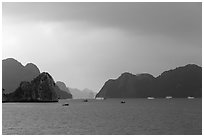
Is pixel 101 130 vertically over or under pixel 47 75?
under

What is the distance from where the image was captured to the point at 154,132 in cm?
4750

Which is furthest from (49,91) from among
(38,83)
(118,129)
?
(118,129)

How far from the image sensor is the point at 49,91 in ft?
654

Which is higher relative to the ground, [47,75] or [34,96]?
[47,75]

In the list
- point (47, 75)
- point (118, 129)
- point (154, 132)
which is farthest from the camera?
point (47, 75)

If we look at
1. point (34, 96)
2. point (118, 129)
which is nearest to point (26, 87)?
point (34, 96)

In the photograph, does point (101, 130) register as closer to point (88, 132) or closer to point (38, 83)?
point (88, 132)

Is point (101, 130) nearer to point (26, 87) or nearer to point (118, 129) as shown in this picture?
point (118, 129)

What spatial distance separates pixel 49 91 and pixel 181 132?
156708mm

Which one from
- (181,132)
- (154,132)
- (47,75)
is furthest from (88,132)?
(47,75)

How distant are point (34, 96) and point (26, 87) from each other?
22.8 feet

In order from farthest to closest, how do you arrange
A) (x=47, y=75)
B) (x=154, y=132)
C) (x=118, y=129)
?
(x=47, y=75) → (x=118, y=129) → (x=154, y=132)

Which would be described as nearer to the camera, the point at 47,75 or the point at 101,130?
the point at 101,130

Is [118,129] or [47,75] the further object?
[47,75]
